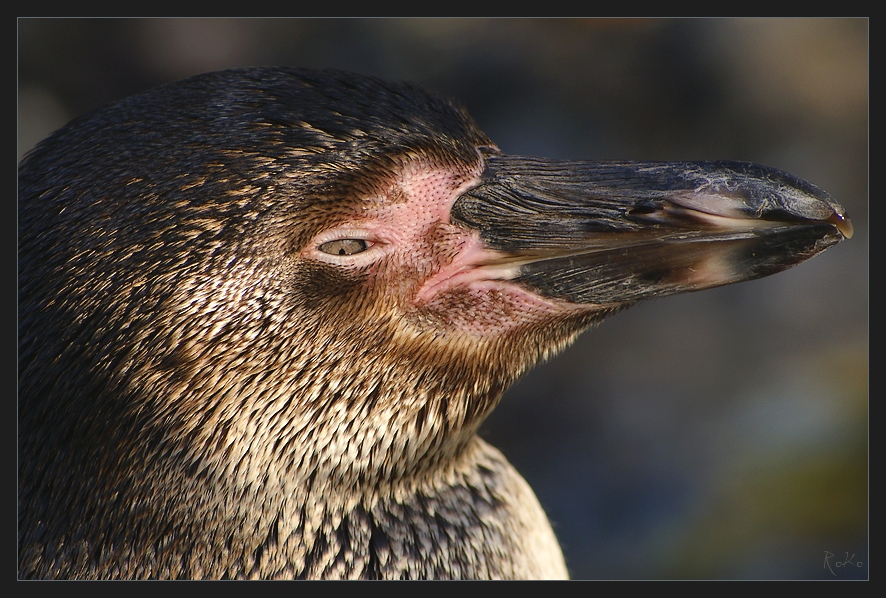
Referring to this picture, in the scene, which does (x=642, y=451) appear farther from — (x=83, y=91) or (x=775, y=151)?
(x=83, y=91)

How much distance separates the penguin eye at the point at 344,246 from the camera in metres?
1.85

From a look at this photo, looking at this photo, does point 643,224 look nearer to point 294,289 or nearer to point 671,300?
point 294,289

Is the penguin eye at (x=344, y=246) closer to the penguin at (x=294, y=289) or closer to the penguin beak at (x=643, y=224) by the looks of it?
the penguin at (x=294, y=289)

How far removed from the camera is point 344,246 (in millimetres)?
1876

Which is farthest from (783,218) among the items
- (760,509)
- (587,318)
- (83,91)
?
(83,91)

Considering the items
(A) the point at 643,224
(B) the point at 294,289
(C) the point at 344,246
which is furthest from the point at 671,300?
(B) the point at 294,289

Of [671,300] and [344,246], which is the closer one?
[344,246]

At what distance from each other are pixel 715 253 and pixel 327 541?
1122 mm

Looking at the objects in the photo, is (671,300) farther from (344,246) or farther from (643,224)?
(344,246)

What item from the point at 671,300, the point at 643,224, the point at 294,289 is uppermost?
the point at 643,224

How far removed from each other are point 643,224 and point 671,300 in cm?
301

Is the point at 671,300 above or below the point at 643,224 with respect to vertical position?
below

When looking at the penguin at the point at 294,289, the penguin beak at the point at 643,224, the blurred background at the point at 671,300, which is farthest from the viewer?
the blurred background at the point at 671,300

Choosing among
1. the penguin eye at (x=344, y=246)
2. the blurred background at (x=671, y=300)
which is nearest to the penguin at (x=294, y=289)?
the penguin eye at (x=344, y=246)
